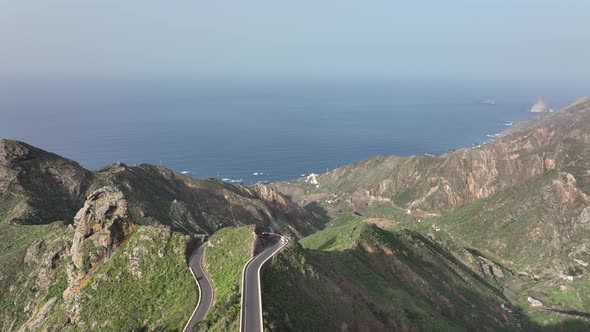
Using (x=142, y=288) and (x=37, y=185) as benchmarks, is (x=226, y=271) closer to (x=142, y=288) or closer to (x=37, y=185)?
(x=142, y=288)

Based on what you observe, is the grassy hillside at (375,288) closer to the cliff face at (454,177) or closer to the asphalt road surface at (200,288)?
the asphalt road surface at (200,288)

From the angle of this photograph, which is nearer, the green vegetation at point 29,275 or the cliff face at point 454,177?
the green vegetation at point 29,275

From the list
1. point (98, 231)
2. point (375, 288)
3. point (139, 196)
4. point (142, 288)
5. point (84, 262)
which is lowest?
point (139, 196)

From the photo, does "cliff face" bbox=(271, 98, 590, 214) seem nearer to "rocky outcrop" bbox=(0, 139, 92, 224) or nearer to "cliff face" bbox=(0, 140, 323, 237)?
"cliff face" bbox=(0, 140, 323, 237)

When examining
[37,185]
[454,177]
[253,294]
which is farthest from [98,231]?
[454,177]

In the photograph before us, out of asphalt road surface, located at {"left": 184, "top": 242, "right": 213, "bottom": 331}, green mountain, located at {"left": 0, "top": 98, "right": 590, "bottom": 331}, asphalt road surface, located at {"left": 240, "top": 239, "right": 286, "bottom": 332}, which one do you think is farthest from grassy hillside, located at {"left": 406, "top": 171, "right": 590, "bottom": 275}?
asphalt road surface, located at {"left": 184, "top": 242, "right": 213, "bottom": 331}

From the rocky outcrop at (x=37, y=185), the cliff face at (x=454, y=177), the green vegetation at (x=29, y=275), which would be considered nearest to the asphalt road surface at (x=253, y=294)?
the green vegetation at (x=29, y=275)

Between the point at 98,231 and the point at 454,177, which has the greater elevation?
the point at 98,231
